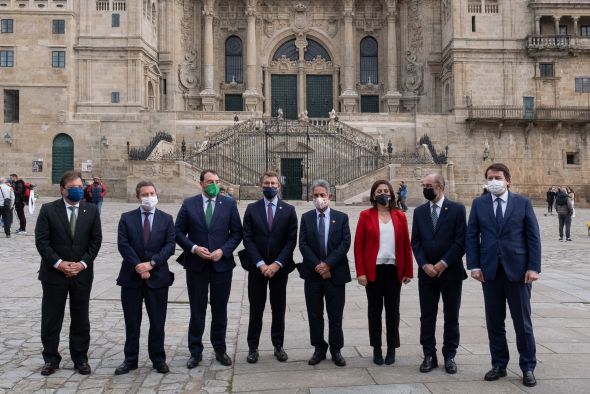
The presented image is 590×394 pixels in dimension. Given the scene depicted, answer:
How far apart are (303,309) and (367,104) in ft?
125

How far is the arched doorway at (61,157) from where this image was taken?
37.2 metres

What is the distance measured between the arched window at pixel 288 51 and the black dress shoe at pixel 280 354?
4150cm

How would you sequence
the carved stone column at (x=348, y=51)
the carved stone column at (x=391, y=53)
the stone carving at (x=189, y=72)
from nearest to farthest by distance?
1. the stone carving at (x=189, y=72)
2. the carved stone column at (x=348, y=51)
3. the carved stone column at (x=391, y=53)

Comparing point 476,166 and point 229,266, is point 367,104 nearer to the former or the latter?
point 476,166

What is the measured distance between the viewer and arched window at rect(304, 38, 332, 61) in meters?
46.3

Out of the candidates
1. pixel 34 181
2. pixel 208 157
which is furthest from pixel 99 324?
pixel 34 181

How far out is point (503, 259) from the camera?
596cm

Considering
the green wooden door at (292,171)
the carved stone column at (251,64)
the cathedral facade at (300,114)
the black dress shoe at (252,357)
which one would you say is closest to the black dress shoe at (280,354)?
the black dress shoe at (252,357)

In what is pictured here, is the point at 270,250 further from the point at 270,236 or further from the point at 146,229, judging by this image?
the point at 146,229

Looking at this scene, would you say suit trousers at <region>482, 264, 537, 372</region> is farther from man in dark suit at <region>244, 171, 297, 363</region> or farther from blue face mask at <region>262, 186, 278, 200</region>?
blue face mask at <region>262, 186, 278, 200</region>

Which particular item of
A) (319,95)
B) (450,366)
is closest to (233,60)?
(319,95)

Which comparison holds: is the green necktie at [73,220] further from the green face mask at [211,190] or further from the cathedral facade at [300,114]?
the cathedral facade at [300,114]

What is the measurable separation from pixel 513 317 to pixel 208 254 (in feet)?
10.6

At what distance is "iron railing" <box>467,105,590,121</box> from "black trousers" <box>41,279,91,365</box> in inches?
1383
